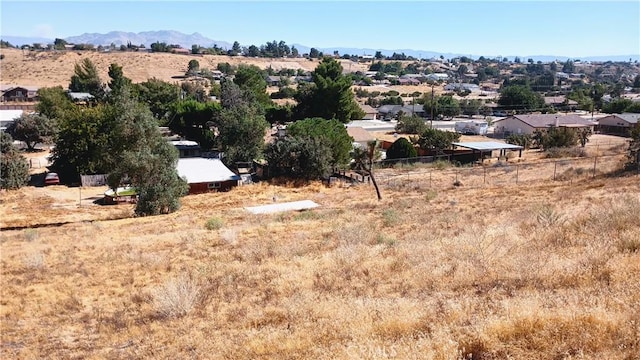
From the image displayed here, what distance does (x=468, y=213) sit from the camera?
21.2 m

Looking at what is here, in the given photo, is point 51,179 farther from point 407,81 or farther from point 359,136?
point 407,81

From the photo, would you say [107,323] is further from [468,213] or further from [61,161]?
Answer: [61,161]

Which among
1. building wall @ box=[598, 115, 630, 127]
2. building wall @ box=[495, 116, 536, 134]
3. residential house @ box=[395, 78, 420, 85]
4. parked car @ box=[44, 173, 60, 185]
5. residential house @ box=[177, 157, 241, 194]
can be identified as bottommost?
parked car @ box=[44, 173, 60, 185]

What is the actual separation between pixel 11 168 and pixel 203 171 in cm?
1360


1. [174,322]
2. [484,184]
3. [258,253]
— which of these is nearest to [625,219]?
[258,253]

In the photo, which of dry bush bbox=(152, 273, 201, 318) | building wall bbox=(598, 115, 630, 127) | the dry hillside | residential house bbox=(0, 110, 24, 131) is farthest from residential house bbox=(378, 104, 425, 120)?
dry bush bbox=(152, 273, 201, 318)

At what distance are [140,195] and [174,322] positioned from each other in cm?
1879

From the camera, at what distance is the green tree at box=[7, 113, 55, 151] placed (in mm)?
52312

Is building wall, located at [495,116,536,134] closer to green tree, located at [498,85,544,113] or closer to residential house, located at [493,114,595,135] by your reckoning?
residential house, located at [493,114,595,135]

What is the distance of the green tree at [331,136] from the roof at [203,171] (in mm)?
6028

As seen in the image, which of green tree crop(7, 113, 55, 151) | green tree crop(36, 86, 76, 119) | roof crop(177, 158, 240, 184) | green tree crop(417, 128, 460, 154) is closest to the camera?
roof crop(177, 158, 240, 184)

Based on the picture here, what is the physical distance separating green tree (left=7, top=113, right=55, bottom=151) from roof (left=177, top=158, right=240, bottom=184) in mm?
21806

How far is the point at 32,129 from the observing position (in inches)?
2082

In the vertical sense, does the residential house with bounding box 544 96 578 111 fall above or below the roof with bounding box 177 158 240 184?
above
